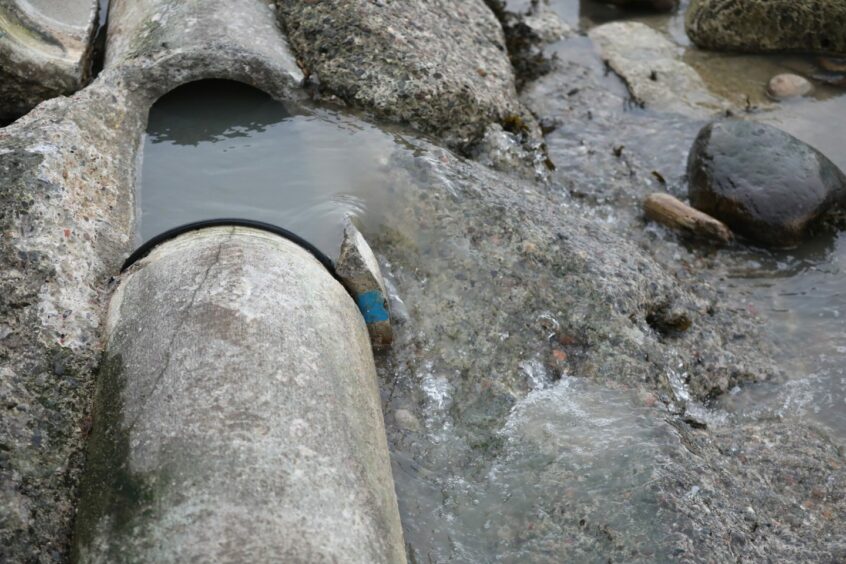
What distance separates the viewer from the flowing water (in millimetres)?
3557

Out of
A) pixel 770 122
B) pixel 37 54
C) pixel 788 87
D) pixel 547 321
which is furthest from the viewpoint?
pixel 788 87

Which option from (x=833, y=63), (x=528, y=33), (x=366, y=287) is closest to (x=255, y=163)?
(x=366, y=287)

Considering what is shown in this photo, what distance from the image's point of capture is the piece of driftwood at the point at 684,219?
577cm

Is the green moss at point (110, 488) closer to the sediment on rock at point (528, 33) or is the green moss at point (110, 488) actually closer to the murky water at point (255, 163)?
the murky water at point (255, 163)

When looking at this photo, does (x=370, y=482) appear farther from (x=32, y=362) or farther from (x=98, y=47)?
(x=98, y=47)

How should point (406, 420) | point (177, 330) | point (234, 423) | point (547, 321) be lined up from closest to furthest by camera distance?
1. point (234, 423)
2. point (177, 330)
3. point (406, 420)
4. point (547, 321)

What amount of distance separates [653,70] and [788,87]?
3.90 feet

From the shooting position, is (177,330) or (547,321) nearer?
(177,330)

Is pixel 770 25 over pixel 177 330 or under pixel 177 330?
under

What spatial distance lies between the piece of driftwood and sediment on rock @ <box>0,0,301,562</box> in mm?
2722

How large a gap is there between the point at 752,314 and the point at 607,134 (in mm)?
2258

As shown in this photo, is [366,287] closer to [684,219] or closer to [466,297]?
[466,297]

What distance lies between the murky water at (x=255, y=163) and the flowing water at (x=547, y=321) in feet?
0.04

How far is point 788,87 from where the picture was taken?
23.6ft
